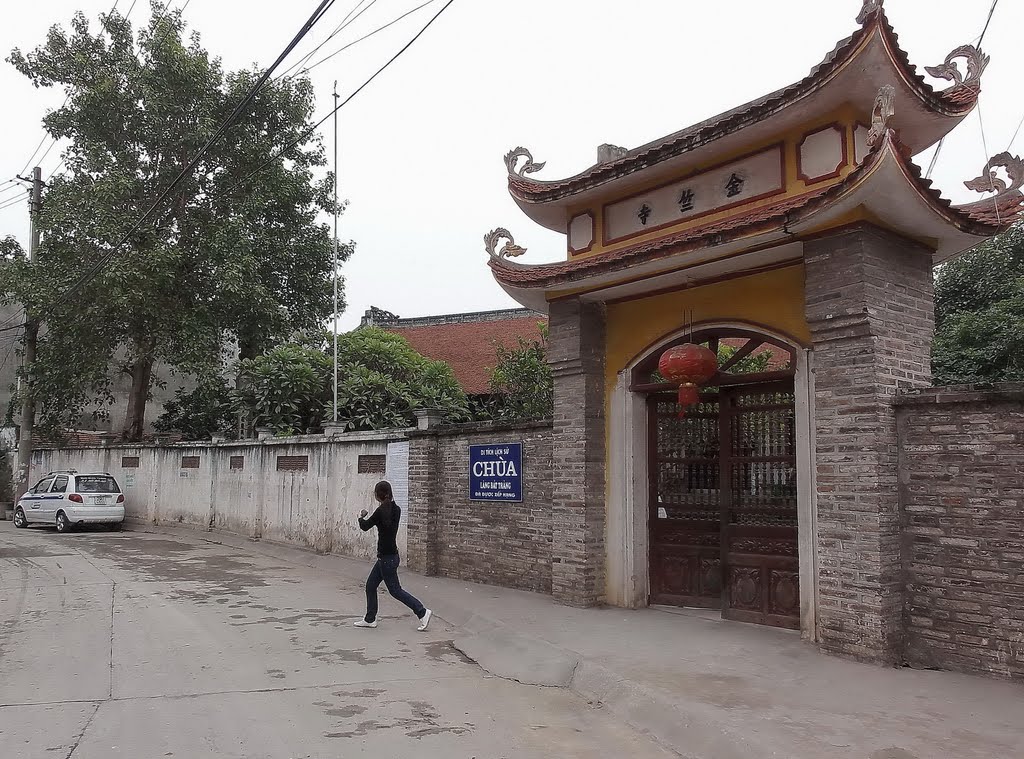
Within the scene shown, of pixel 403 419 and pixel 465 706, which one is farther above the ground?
pixel 403 419

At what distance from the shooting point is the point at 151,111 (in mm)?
20000

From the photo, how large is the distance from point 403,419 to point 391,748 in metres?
13.1

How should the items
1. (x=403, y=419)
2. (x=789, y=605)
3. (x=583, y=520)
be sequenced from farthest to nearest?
(x=403, y=419), (x=583, y=520), (x=789, y=605)

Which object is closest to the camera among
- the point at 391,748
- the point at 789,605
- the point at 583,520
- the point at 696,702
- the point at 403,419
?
the point at 391,748

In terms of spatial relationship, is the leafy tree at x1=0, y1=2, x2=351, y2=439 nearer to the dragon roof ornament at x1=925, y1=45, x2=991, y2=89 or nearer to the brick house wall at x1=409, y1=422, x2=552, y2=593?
the brick house wall at x1=409, y1=422, x2=552, y2=593

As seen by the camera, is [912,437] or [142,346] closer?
[912,437]

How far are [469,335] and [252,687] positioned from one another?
20133 mm

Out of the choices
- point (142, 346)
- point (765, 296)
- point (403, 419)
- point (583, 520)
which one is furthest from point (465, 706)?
point (142, 346)

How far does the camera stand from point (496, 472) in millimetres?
10180

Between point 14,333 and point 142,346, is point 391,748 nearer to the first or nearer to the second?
point 142,346

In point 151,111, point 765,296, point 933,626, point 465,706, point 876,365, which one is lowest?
point 465,706

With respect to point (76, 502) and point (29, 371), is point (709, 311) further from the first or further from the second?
point (29, 371)

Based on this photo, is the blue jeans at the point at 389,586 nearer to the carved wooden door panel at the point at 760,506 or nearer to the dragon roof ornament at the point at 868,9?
the carved wooden door panel at the point at 760,506

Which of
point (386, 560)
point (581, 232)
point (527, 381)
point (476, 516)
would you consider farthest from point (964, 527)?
point (527, 381)
